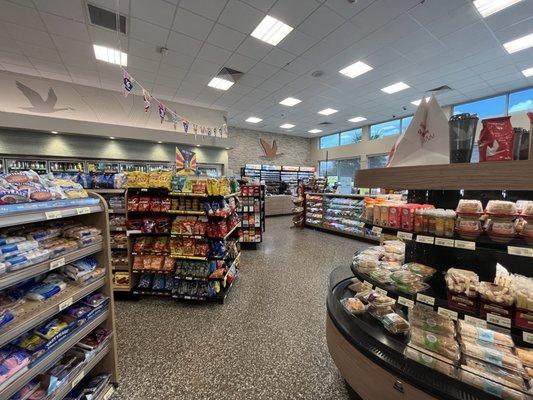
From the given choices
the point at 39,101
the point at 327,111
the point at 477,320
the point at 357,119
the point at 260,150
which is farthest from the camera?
the point at 260,150

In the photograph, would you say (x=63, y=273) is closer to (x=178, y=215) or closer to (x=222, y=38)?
(x=178, y=215)

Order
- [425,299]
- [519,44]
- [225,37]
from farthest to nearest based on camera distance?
[519,44]
[225,37]
[425,299]

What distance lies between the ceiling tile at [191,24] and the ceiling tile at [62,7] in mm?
1355

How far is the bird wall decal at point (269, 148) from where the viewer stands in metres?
12.2

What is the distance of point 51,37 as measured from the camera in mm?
4188

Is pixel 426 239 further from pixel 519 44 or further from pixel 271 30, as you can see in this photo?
pixel 519 44

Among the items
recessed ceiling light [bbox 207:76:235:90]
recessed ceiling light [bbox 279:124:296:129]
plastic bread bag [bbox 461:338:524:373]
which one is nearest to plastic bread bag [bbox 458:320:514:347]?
plastic bread bag [bbox 461:338:524:373]

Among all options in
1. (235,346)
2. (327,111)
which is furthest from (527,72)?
(235,346)

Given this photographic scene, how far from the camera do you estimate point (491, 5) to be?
11.4ft

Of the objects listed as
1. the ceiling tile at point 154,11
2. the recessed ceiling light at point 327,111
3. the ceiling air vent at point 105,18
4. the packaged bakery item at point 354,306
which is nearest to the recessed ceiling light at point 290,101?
the recessed ceiling light at point 327,111

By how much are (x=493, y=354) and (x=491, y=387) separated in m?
0.17

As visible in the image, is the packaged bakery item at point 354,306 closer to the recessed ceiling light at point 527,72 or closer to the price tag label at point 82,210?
the price tag label at point 82,210

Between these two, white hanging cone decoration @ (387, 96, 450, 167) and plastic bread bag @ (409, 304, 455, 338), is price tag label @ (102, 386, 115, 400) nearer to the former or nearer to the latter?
plastic bread bag @ (409, 304, 455, 338)

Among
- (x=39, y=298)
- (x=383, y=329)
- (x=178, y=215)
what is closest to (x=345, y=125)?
(x=178, y=215)
